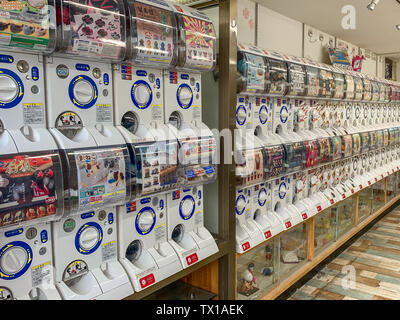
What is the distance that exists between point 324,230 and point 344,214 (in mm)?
636

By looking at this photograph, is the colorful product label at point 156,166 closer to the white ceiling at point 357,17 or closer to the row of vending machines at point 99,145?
the row of vending machines at point 99,145

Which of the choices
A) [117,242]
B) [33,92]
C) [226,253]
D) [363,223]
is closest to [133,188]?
[117,242]

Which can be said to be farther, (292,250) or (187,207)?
(292,250)

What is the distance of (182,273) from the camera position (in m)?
1.94

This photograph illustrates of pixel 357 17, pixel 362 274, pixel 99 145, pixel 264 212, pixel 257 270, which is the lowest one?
pixel 362 274

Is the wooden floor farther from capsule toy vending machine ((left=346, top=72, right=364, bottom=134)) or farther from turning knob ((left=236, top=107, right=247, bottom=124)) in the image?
turning knob ((left=236, top=107, right=247, bottom=124))

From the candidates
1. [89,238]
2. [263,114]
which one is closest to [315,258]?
[263,114]

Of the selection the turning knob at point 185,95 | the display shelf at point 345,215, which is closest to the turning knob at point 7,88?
the turning knob at point 185,95

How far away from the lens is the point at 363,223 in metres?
4.89

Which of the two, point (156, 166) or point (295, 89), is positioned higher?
point (295, 89)

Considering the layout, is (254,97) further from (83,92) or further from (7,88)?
Result: (7,88)

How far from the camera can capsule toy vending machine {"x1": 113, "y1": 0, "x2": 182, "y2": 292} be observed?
1633 mm

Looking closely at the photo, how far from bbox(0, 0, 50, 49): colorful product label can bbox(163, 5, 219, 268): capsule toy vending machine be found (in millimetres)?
689

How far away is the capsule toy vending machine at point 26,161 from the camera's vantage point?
1222 millimetres
